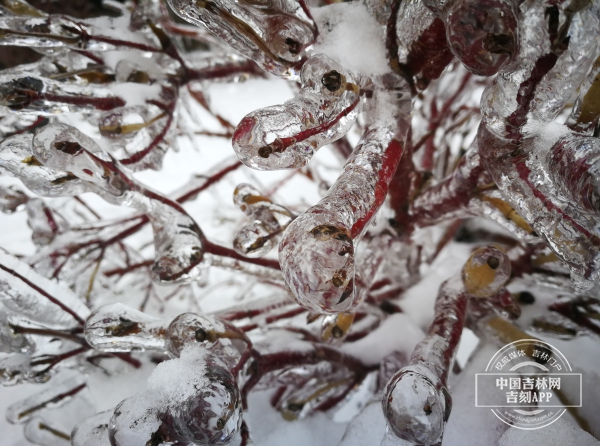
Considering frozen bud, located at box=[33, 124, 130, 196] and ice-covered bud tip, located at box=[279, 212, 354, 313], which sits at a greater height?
frozen bud, located at box=[33, 124, 130, 196]

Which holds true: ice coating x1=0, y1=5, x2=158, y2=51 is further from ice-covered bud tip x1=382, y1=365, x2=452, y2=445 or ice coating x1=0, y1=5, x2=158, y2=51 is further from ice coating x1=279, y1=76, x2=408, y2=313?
ice-covered bud tip x1=382, y1=365, x2=452, y2=445

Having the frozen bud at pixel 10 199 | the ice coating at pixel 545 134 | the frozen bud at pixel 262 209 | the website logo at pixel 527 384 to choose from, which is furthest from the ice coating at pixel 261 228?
the frozen bud at pixel 10 199

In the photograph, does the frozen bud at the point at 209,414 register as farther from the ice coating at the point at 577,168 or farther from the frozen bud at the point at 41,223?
the frozen bud at the point at 41,223

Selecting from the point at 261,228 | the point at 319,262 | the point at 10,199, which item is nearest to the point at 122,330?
the point at 261,228

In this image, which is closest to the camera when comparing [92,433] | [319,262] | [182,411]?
[319,262]

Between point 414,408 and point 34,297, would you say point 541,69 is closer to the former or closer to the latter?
point 414,408

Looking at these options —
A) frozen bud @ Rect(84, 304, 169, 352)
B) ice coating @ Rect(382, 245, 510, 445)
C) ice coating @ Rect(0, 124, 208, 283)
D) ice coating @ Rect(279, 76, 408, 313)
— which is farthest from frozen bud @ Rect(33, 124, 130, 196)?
ice coating @ Rect(382, 245, 510, 445)

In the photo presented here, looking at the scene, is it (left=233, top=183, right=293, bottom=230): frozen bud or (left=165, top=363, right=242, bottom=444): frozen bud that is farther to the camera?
(left=233, top=183, right=293, bottom=230): frozen bud
